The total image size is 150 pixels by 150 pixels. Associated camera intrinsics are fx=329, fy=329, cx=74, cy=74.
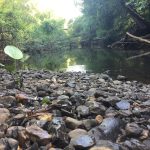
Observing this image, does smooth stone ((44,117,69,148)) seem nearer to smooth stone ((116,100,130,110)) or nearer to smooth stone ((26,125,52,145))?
smooth stone ((26,125,52,145))

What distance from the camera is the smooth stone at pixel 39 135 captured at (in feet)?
11.1

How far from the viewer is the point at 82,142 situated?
11.0 feet

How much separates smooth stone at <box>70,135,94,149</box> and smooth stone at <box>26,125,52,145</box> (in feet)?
0.85

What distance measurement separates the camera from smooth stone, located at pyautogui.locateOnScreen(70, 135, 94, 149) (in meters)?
3.31

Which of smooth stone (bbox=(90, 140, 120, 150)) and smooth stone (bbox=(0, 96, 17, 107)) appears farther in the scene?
smooth stone (bbox=(0, 96, 17, 107))

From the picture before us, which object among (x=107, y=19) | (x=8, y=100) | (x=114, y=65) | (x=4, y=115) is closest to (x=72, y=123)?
(x=4, y=115)

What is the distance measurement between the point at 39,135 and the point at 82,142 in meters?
0.45

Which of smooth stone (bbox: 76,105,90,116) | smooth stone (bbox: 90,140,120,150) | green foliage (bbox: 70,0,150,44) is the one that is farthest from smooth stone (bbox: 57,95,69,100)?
green foliage (bbox: 70,0,150,44)

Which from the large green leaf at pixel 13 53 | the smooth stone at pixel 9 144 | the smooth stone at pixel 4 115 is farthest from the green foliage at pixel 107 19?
the smooth stone at pixel 9 144

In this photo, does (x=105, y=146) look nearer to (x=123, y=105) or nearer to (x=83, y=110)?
(x=83, y=110)

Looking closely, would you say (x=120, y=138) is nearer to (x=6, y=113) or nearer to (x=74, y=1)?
(x=6, y=113)

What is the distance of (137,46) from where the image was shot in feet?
81.3

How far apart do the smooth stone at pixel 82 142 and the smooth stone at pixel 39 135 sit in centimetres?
26

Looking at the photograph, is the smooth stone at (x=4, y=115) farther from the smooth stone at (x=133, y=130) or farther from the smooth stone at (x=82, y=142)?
the smooth stone at (x=133, y=130)
